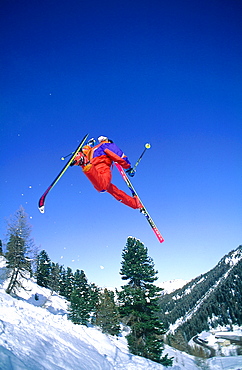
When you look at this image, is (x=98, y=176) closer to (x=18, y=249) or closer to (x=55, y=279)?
(x=18, y=249)

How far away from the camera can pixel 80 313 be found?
3122 centimetres

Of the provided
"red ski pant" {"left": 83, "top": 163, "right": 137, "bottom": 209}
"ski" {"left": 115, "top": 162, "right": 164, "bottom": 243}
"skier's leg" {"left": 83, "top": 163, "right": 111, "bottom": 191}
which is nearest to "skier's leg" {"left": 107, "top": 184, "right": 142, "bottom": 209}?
"red ski pant" {"left": 83, "top": 163, "right": 137, "bottom": 209}

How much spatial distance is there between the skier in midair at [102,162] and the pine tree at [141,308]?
13135 millimetres

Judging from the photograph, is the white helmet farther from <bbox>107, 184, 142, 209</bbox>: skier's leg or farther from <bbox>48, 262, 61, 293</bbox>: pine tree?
<bbox>48, 262, 61, 293</bbox>: pine tree

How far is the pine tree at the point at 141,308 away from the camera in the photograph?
51.0ft

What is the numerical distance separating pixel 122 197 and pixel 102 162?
1677mm

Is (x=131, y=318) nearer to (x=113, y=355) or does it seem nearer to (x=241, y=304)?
(x=113, y=355)

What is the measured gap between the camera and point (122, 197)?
7680 millimetres

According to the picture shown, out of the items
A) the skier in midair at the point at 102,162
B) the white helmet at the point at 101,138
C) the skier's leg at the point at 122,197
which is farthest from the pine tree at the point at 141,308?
the white helmet at the point at 101,138

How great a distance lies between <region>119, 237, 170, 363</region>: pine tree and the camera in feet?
51.0

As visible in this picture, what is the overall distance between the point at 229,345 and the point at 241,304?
1874 inches

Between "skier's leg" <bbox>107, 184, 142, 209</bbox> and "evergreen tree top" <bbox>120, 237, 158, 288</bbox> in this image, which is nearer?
"skier's leg" <bbox>107, 184, 142, 209</bbox>

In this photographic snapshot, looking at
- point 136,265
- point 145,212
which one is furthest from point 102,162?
point 136,265

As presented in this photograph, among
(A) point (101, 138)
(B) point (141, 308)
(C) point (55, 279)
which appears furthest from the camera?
(C) point (55, 279)
